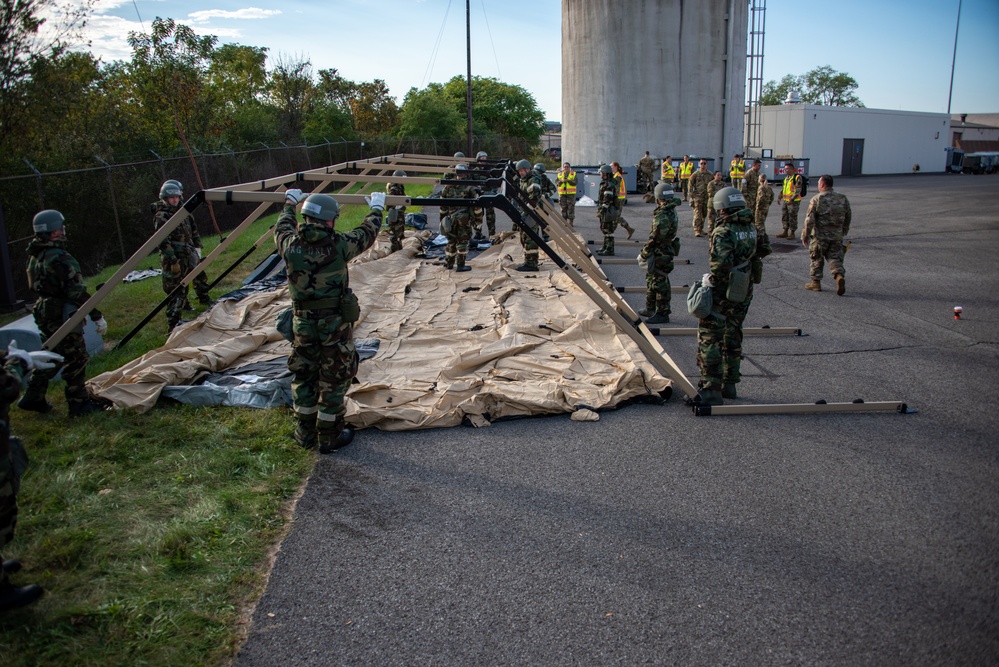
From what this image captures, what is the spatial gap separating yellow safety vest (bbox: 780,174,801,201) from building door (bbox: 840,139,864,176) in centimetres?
2913

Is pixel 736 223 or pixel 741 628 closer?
pixel 741 628

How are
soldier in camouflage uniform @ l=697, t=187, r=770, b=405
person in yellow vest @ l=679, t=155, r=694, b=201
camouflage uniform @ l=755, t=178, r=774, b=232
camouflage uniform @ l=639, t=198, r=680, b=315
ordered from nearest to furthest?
1. soldier in camouflage uniform @ l=697, t=187, r=770, b=405
2. camouflage uniform @ l=639, t=198, r=680, b=315
3. camouflage uniform @ l=755, t=178, r=774, b=232
4. person in yellow vest @ l=679, t=155, r=694, b=201

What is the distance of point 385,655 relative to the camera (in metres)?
3.29

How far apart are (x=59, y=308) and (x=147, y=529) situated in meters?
3.07

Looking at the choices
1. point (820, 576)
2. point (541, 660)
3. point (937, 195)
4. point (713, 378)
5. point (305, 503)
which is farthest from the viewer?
point (937, 195)

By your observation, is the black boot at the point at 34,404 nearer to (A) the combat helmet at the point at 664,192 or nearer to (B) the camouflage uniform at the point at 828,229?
(A) the combat helmet at the point at 664,192

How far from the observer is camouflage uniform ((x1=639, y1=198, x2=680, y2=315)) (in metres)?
9.07

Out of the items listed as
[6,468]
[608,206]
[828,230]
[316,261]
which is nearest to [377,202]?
[316,261]

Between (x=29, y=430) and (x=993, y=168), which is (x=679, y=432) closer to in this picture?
(x=29, y=430)

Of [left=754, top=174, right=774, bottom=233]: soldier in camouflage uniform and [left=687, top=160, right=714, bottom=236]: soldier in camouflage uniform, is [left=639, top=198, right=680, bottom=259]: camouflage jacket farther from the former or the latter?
[left=687, top=160, right=714, bottom=236]: soldier in camouflage uniform

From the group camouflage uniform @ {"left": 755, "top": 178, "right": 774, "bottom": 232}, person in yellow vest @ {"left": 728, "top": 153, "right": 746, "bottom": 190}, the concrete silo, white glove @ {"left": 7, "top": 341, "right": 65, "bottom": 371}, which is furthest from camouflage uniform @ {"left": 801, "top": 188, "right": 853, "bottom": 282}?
the concrete silo

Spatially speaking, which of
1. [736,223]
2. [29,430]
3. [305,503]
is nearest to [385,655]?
[305,503]

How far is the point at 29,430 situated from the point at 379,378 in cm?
311

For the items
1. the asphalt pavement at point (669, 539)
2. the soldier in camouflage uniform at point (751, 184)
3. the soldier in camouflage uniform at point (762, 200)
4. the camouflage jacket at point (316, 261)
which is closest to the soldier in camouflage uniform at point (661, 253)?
the asphalt pavement at point (669, 539)
